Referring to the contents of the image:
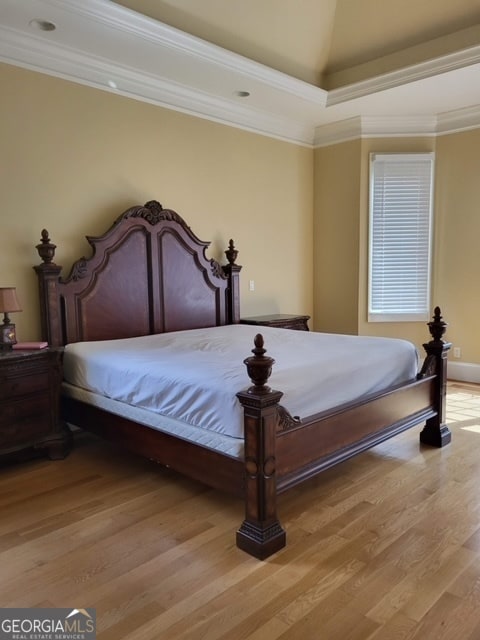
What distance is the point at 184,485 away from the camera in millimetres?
2770

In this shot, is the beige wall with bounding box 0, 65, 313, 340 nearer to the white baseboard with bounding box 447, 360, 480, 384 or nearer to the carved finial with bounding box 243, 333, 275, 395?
the white baseboard with bounding box 447, 360, 480, 384

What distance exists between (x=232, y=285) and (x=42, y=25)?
2.60 m

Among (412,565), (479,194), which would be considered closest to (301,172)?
(479,194)

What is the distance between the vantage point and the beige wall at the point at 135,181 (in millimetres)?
3381

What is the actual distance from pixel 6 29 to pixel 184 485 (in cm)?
318

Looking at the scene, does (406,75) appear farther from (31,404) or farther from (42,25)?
(31,404)

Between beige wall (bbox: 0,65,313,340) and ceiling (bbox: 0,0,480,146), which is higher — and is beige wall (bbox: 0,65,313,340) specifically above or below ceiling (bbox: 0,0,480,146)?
below

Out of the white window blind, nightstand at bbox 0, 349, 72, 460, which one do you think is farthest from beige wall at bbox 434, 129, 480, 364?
nightstand at bbox 0, 349, 72, 460

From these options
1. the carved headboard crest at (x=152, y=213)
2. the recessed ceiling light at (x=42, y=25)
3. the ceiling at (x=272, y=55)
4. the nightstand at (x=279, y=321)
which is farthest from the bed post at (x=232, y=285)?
the recessed ceiling light at (x=42, y=25)

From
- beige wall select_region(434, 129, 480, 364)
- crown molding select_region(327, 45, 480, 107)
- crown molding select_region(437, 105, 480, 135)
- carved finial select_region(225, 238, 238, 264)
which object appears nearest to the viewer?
crown molding select_region(327, 45, 480, 107)

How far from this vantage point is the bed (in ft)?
6.84

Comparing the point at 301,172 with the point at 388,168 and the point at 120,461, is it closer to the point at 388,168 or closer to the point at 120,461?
the point at 388,168

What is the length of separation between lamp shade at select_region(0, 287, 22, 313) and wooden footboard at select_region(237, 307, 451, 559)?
1755 millimetres

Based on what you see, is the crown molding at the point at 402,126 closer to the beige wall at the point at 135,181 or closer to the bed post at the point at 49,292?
the beige wall at the point at 135,181
